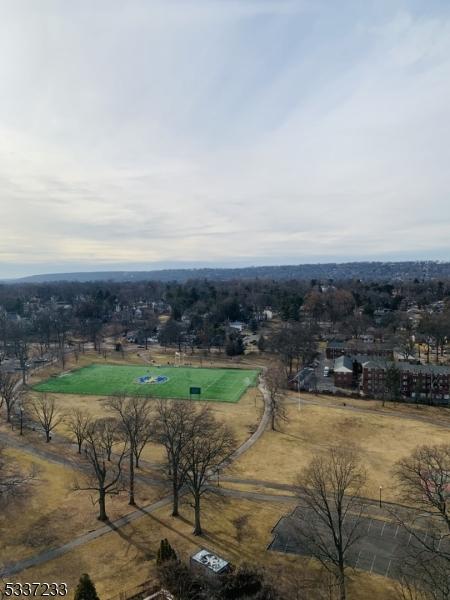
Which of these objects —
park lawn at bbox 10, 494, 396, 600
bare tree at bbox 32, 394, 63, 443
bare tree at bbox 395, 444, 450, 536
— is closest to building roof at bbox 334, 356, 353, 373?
bare tree at bbox 395, 444, 450, 536

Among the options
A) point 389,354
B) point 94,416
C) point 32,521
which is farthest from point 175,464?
point 389,354

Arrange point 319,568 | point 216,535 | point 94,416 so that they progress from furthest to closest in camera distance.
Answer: point 94,416 → point 216,535 → point 319,568

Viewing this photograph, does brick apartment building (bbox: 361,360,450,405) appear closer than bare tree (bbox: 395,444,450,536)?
No

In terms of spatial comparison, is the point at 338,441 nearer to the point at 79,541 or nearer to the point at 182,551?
the point at 182,551

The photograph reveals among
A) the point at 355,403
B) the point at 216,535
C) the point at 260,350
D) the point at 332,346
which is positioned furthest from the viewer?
the point at 260,350

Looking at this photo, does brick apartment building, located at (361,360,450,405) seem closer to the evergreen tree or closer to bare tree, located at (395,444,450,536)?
bare tree, located at (395,444,450,536)

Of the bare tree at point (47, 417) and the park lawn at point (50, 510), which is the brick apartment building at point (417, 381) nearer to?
the park lawn at point (50, 510)

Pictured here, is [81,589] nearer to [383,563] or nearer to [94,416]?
[383,563]
